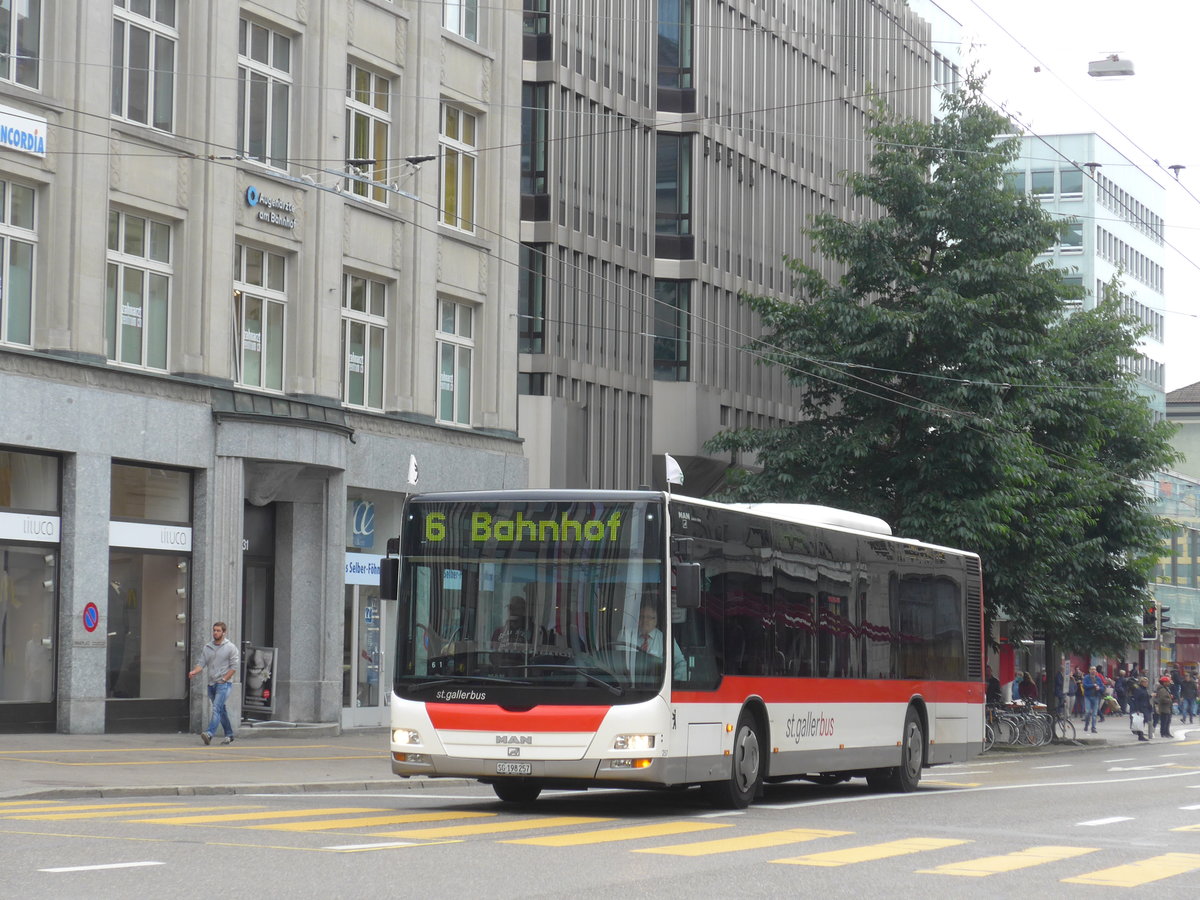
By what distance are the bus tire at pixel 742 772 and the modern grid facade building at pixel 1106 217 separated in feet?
227

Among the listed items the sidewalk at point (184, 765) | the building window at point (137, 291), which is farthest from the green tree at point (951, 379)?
the building window at point (137, 291)

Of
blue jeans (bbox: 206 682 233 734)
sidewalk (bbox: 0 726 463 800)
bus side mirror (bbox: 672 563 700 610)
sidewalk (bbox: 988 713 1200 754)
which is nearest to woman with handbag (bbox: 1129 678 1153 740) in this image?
sidewalk (bbox: 988 713 1200 754)

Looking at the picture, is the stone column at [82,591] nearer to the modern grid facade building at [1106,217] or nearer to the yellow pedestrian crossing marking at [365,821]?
the yellow pedestrian crossing marking at [365,821]

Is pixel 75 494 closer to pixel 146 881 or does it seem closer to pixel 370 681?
pixel 370 681

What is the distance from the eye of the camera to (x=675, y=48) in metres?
46.4

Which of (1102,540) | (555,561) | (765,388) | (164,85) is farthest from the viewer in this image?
(765,388)

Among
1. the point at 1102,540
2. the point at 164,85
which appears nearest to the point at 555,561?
the point at 164,85

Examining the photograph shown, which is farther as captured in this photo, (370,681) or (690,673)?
(370,681)

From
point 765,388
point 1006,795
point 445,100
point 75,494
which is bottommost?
point 1006,795

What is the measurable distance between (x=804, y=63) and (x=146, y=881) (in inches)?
1758

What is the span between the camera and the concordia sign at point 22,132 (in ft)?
85.1

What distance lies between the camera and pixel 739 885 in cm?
1119

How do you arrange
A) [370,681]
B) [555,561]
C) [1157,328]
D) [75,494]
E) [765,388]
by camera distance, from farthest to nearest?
[1157,328]
[765,388]
[370,681]
[75,494]
[555,561]

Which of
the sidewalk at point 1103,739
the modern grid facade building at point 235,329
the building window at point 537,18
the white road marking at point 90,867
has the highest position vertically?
the building window at point 537,18
